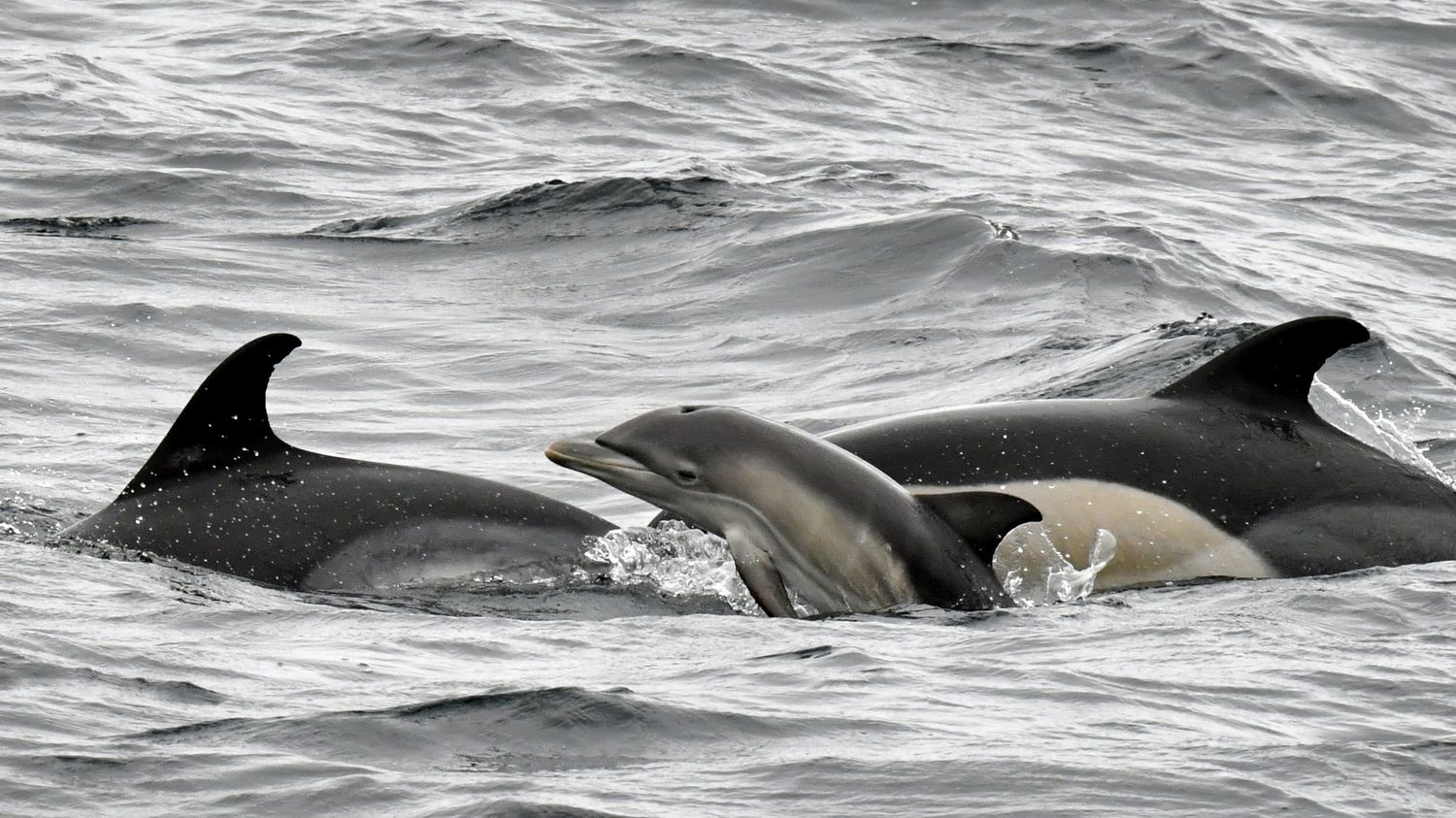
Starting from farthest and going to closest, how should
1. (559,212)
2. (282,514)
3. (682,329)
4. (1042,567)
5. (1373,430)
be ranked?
(559,212) < (682,329) < (1373,430) < (1042,567) < (282,514)

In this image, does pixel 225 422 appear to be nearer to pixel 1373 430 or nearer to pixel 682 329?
pixel 1373 430

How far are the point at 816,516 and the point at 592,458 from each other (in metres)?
0.83

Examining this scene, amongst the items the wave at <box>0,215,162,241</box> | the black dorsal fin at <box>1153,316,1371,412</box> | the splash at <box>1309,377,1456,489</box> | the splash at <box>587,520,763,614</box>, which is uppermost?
the black dorsal fin at <box>1153,316,1371,412</box>

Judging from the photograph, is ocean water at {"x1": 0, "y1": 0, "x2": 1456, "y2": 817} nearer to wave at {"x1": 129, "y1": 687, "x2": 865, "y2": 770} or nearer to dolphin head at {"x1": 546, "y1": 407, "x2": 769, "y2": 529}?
wave at {"x1": 129, "y1": 687, "x2": 865, "y2": 770}

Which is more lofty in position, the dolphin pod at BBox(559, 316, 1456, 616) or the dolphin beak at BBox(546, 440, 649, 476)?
the dolphin beak at BBox(546, 440, 649, 476)

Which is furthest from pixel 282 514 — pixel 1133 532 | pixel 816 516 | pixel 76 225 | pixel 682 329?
pixel 76 225

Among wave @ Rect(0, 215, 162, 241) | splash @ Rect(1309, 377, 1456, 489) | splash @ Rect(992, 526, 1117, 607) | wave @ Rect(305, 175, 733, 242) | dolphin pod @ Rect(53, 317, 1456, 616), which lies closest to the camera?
dolphin pod @ Rect(53, 317, 1456, 616)

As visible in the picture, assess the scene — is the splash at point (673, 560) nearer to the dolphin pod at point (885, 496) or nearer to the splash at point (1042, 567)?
the dolphin pod at point (885, 496)

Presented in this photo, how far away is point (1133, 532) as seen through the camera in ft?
25.9

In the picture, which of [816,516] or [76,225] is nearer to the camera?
[816,516]

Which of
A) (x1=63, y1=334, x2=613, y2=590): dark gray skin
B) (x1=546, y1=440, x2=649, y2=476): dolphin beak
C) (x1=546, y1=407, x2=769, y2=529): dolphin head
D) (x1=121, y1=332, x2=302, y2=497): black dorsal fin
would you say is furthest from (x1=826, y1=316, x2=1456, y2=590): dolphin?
(x1=121, y1=332, x2=302, y2=497): black dorsal fin

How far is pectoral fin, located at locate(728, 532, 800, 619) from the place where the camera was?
7105mm

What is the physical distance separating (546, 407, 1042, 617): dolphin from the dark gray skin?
0.52m

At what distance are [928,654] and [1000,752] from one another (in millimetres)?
998
